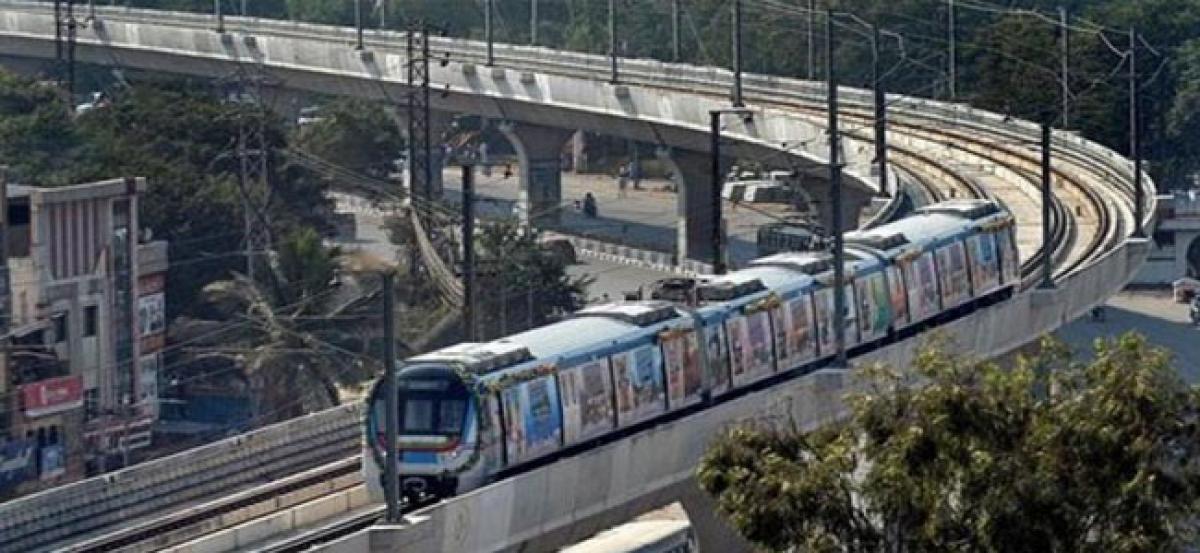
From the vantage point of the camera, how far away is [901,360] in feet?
175

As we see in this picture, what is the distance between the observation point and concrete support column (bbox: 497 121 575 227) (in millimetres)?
110188

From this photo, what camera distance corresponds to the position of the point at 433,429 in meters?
40.9

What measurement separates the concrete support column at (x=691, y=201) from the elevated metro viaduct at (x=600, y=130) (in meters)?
0.69

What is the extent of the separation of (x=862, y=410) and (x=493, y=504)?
9.98 metres

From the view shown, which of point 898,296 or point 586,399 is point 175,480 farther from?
point 898,296

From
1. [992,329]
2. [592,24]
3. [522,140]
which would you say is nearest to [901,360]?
[992,329]

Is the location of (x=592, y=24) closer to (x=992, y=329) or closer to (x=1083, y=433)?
(x=992, y=329)

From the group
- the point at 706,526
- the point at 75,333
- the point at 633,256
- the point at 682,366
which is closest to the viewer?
the point at 706,526

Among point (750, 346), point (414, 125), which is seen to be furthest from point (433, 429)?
point (414, 125)

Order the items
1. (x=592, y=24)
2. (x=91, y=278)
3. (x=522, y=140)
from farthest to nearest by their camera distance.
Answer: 1. (x=592, y=24)
2. (x=522, y=140)
3. (x=91, y=278)

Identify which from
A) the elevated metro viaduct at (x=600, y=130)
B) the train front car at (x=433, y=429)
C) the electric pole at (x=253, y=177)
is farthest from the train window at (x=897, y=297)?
the electric pole at (x=253, y=177)

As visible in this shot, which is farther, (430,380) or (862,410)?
(430,380)

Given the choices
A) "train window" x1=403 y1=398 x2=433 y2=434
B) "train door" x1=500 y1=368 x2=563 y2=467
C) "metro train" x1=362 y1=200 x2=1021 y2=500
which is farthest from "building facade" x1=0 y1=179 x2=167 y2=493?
"train window" x1=403 y1=398 x2=433 y2=434

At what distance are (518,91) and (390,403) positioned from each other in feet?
221
